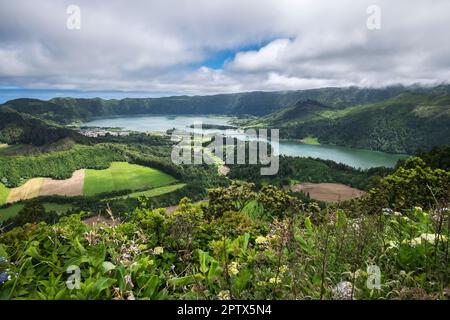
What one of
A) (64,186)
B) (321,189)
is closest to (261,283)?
(321,189)

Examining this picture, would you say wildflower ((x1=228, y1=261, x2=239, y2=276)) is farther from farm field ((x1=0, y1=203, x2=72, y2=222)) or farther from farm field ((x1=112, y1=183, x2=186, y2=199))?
farm field ((x1=112, y1=183, x2=186, y2=199))

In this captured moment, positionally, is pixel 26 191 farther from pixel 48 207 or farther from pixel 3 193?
pixel 48 207

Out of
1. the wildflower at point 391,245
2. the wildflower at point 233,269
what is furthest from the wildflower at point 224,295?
the wildflower at point 391,245

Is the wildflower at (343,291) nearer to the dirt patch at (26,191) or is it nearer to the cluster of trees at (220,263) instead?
the cluster of trees at (220,263)

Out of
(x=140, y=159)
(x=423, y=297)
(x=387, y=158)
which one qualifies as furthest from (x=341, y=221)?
(x=387, y=158)

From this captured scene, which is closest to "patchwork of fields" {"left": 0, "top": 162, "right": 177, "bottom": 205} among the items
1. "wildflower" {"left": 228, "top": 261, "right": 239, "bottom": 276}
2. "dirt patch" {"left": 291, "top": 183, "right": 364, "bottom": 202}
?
"dirt patch" {"left": 291, "top": 183, "right": 364, "bottom": 202}

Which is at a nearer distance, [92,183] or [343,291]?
[343,291]
